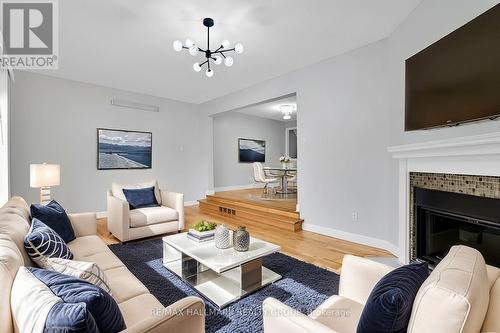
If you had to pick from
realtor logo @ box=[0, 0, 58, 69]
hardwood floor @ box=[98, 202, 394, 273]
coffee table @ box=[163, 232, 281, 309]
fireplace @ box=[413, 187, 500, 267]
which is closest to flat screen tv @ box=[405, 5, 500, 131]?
fireplace @ box=[413, 187, 500, 267]

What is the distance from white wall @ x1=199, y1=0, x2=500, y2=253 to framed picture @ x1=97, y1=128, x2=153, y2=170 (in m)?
3.41

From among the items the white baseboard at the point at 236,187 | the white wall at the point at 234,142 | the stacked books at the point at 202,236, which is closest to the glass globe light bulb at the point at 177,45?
the stacked books at the point at 202,236

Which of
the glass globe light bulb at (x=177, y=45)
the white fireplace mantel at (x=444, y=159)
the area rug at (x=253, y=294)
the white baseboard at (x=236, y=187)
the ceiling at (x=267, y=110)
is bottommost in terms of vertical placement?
the area rug at (x=253, y=294)

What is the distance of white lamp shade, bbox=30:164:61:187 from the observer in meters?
2.94

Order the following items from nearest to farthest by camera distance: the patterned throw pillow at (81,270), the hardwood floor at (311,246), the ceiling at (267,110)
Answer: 1. the patterned throw pillow at (81,270)
2. the hardwood floor at (311,246)
3. the ceiling at (267,110)

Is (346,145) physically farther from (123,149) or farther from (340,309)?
(123,149)

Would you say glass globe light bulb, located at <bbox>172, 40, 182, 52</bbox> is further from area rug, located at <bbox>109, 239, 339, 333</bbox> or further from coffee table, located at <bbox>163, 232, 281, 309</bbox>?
area rug, located at <bbox>109, 239, 339, 333</bbox>

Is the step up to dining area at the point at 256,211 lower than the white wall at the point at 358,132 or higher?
lower

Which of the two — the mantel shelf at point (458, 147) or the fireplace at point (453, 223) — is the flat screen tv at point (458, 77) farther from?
the fireplace at point (453, 223)

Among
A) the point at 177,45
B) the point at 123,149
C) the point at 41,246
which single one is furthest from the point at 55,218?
the point at 123,149

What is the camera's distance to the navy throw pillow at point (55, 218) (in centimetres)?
A: 209

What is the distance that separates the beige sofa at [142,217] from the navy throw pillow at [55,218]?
0.86 m

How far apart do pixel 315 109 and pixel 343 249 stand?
2.17m

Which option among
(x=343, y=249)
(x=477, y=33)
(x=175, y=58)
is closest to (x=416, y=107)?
(x=477, y=33)
